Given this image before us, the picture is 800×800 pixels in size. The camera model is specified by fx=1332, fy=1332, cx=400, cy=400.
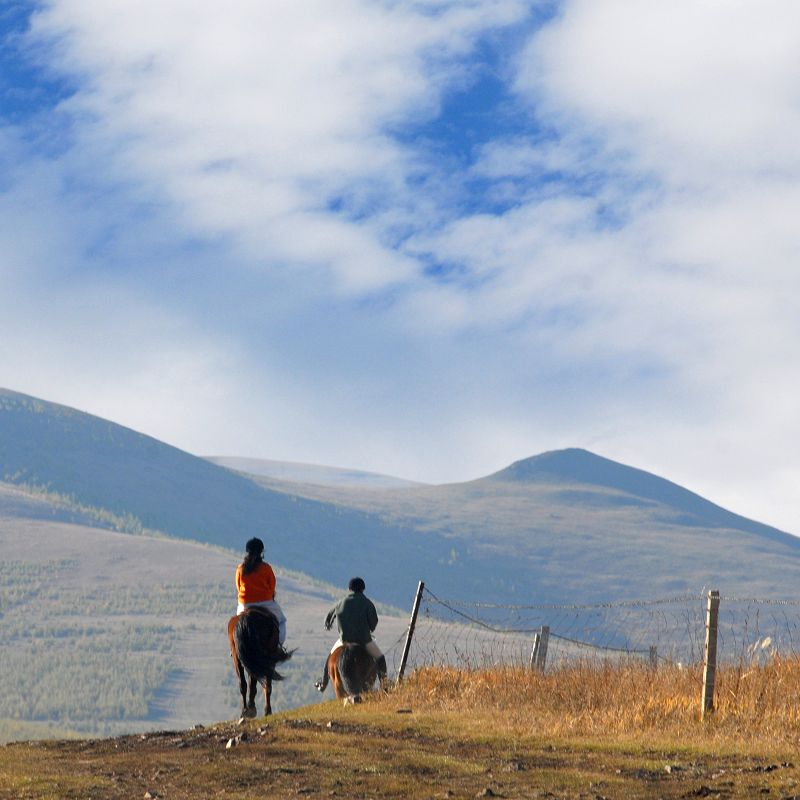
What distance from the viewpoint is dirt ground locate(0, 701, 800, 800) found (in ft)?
41.7

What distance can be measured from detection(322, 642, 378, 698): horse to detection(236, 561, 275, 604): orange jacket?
8.81 ft

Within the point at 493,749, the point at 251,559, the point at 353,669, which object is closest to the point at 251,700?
the point at 251,559

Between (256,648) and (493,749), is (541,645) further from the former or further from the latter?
(493,749)

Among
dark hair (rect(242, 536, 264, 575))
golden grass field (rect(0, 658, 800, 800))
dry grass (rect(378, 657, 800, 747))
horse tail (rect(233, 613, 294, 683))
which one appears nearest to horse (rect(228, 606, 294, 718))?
horse tail (rect(233, 613, 294, 683))

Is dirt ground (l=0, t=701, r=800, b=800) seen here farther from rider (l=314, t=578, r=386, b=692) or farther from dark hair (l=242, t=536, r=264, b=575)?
rider (l=314, t=578, r=386, b=692)

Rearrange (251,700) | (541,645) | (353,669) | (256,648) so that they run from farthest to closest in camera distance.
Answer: (541,645)
(353,669)
(256,648)
(251,700)

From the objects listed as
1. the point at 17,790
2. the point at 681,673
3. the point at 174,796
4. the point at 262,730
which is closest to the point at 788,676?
the point at 681,673

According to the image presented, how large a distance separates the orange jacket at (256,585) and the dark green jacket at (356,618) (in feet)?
7.30

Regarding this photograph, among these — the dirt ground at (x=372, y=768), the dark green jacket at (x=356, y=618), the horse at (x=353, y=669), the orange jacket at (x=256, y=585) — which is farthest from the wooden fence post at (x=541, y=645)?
the dirt ground at (x=372, y=768)

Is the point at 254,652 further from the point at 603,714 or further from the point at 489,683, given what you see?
the point at 603,714

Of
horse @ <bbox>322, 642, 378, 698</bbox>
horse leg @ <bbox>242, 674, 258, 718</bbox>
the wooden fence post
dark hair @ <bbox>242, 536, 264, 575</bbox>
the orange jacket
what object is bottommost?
horse leg @ <bbox>242, 674, 258, 718</bbox>

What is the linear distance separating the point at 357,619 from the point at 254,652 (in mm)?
2536

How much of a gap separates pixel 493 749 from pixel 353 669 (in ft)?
22.6

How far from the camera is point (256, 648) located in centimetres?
1984
